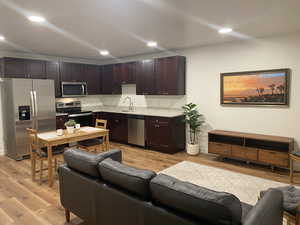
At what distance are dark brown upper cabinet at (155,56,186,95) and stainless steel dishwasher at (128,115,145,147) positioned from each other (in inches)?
35.8

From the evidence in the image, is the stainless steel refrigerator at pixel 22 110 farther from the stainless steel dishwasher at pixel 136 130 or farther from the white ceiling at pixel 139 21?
the stainless steel dishwasher at pixel 136 130

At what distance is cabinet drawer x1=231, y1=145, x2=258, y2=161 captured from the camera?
4147 mm

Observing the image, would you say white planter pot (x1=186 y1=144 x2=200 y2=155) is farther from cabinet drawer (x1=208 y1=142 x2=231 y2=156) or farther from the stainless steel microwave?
the stainless steel microwave

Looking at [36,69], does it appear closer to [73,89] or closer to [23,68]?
[23,68]

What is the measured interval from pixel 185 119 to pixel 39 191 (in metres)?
3.36

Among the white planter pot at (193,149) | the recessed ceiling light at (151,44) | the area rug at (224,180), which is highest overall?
the recessed ceiling light at (151,44)

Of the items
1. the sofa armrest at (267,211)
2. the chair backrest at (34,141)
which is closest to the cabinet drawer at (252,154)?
the sofa armrest at (267,211)

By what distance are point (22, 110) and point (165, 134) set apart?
330 cm

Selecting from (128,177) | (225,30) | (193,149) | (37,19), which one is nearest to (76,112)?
(193,149)

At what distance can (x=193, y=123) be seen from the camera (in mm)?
5016

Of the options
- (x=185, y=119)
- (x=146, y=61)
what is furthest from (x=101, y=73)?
(x=185, y=119)

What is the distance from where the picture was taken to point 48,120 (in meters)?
5.23

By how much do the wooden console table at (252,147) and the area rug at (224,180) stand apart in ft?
1.53

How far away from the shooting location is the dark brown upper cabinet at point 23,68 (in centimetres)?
502
